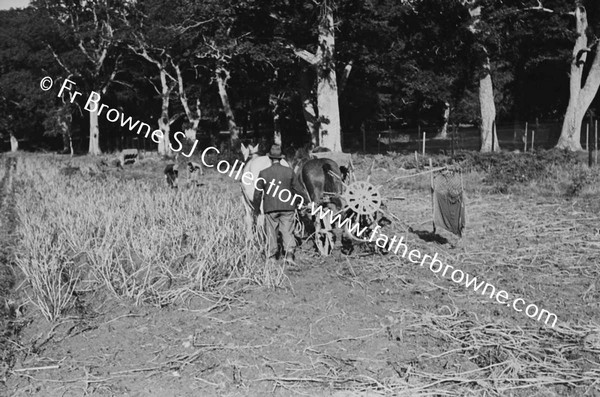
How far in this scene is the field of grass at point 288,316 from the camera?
4.84m

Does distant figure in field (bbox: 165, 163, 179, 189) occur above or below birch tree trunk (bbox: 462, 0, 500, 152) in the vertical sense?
below

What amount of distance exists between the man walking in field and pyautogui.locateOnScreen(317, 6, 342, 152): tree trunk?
45.2 ft

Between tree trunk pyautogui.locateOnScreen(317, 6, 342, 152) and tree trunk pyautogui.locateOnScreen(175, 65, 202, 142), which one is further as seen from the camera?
tree trunk pyautogui.locateOnScreen(175, 65, 202, 142)

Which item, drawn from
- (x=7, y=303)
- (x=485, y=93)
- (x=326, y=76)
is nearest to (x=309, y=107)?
(x=326, y=76)

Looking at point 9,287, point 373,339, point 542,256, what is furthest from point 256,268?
point 542,256

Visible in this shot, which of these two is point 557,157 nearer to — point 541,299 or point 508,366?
point 541,299

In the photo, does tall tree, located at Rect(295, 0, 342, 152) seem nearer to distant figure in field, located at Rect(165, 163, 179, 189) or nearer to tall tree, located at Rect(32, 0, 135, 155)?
distant figure in field, located at Rect(165, 163, 179, 189)

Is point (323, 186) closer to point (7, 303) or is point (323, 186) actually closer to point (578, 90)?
point (7, 303)

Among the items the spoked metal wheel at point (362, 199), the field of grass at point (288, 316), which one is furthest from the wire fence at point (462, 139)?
the field of grass at point (288, 316)

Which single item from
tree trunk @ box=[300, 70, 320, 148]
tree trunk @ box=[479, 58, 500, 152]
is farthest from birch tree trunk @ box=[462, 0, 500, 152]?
tree trunk @ box=[300, 70, 320, 148]

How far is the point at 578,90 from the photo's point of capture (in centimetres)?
2384

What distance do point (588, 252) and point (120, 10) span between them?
115 feet

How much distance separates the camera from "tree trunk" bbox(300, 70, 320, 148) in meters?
24.9

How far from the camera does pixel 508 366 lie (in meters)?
4.90
